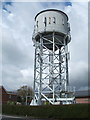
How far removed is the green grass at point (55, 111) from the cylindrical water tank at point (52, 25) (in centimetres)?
908

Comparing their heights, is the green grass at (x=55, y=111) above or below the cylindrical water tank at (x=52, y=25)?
below

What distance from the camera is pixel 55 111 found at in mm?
21547

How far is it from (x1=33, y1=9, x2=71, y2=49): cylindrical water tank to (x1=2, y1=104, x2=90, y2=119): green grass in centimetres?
908

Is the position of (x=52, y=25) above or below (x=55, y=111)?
above

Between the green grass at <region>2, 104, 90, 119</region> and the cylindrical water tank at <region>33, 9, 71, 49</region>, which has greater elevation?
the cylindrical water tank at <region>33, 9, 71, 49</region>

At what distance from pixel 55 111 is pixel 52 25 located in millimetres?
10925

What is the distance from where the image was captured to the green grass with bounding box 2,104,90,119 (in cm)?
1902

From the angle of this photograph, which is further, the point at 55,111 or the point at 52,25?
the point at 52,25

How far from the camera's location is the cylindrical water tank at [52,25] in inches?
993

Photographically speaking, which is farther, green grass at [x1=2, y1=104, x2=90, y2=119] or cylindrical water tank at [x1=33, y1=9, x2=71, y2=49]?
cylindrical water tank at [x1=33, y1=9, x2=71, y2=49]

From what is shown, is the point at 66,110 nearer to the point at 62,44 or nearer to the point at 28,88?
the point at 62,44

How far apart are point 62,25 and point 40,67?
640 centimetres

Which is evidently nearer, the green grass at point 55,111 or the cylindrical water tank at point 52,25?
the green grass at point 55,111

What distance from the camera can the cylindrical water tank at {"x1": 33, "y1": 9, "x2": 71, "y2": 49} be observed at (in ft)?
82.7
